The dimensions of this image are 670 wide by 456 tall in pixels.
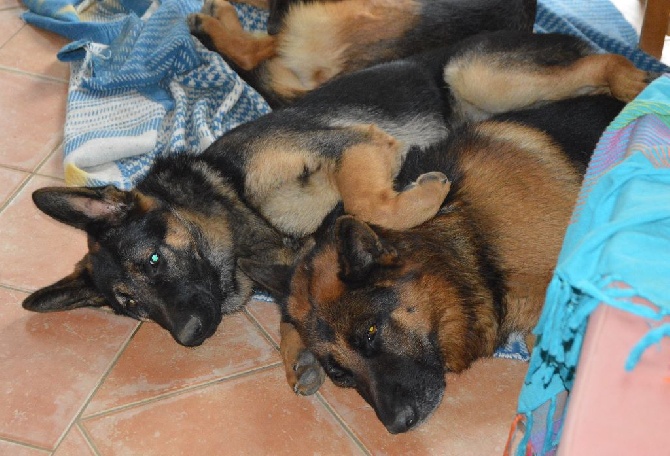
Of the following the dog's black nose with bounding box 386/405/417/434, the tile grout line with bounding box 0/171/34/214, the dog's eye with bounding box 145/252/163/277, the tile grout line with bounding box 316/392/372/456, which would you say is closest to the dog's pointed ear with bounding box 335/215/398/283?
the dog's black nose with bounding box 386/405/417/434

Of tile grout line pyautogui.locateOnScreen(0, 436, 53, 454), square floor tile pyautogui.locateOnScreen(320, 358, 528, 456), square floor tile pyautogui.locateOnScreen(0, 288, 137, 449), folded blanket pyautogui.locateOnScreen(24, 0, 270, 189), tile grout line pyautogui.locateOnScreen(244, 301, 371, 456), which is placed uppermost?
folded blanket pyautogui.locateOnScreen(24, 0, 270, 189)

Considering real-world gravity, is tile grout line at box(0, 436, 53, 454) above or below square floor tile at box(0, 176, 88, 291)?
below

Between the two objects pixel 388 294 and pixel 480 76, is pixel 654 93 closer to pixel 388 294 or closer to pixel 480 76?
pixel 388 294

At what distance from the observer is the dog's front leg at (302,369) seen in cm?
303

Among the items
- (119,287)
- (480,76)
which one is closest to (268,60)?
(480,76)

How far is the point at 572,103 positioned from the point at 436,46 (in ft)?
3.47

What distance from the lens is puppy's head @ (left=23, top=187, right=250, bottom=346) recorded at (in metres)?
3.07

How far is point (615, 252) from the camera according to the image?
1.61 m

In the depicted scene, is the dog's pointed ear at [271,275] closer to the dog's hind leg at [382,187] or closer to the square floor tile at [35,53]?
the dog's hind leg at [382,187]

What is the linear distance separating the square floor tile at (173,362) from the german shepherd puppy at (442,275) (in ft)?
1.29

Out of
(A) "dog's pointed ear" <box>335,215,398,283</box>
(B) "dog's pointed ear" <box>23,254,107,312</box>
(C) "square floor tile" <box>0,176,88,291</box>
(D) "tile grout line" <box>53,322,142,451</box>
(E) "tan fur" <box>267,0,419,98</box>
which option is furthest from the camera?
(E) "tan fur" <box>267,0,419,98</box>

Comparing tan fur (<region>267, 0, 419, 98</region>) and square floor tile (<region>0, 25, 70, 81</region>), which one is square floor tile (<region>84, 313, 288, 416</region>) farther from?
square floor tile (<region>0, 25, 70, 81</region>)

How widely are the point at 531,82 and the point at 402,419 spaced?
172 centimetres

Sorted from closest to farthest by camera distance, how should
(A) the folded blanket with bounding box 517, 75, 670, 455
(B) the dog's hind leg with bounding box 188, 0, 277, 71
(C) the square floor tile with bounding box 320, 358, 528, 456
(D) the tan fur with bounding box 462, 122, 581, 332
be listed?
1. (A) the folded blanket with bounding box 517, 75, 670, 455
2. (D) the tan fur with bounding box 462, 122, 581, 332
3. (C) the square floor tile with bounding box 320, 358, 528, 456
4. (B) the dog's hind leg with bounding box 188, 0, 277, 71
